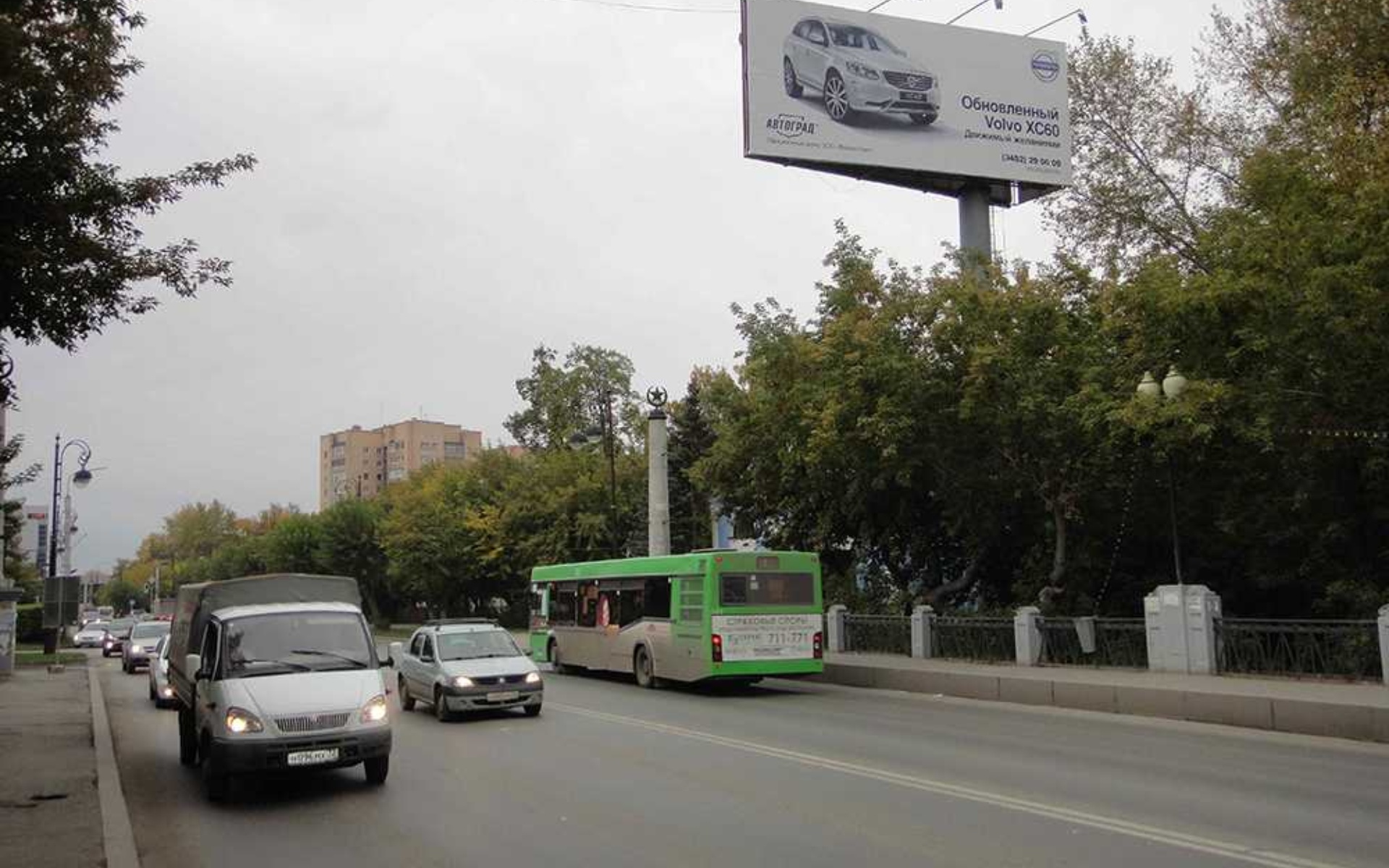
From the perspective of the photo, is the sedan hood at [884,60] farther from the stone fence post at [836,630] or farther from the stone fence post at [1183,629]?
the stone fence post at [1183,629]

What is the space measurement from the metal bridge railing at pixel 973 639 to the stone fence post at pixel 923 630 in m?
0.06

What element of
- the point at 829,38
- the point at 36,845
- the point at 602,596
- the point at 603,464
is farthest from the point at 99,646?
→ the point at 36,845

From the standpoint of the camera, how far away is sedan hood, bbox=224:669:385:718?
1068 centimetres

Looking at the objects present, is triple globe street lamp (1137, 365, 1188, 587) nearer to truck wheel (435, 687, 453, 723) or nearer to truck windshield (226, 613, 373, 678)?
truck wheel (435, 687, 453, 723)

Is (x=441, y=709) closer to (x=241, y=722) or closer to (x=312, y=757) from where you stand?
(x=312, y=757)

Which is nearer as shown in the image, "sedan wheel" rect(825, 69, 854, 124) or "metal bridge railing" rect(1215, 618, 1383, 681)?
"metal bridge railing" rect(1215, 618, 1383, 681)

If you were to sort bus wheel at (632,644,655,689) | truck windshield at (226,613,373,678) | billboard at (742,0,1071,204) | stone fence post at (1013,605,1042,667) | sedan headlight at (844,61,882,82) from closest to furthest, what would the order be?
truck windshield at (226,613,373,678) → stone fence post at (1013,605,1042,667) → bus wheel at (632,644,655,689) → billboard at (742,0,1071,204) → sedan headlight at (844,61,882,82)

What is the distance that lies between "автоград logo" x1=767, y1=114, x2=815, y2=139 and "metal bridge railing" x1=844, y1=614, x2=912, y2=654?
1441 centimetres

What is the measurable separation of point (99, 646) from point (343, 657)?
55107mm

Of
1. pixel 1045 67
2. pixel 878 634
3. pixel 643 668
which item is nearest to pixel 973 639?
Result: pixel 878 634

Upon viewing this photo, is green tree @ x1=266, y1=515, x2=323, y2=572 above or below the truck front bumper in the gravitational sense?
above

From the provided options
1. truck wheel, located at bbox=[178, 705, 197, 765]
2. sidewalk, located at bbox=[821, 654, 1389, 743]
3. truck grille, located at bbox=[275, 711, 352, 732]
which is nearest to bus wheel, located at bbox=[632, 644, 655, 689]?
sidewalk, located at bbox=[821, 654, 1389, 743]

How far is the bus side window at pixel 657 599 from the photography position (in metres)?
23.2

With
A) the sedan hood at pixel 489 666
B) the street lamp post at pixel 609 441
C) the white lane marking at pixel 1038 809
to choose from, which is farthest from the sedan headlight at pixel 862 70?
the white lane marking at pixel 1038 809
